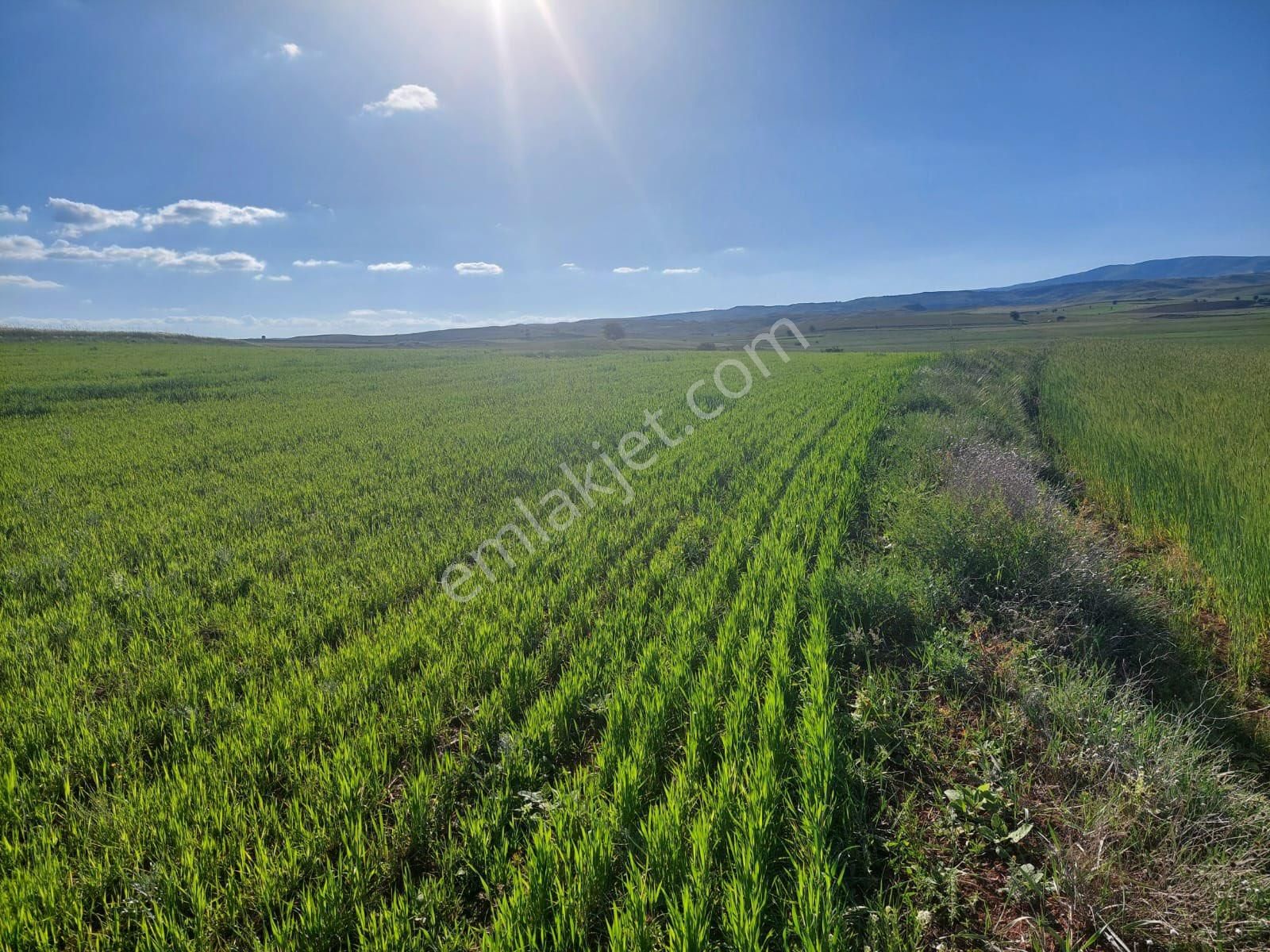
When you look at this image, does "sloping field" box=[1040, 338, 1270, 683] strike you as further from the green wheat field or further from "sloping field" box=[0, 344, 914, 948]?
"sloping field" box=[0, 344, 914, 948]

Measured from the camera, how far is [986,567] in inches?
219

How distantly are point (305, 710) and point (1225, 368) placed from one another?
97.6 feet

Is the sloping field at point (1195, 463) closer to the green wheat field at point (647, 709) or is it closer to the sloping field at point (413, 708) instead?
the green wheat field at point (647, 709)

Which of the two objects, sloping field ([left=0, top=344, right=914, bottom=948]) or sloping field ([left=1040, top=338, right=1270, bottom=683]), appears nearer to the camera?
sloping field ([left=0, top=344, right=914, bottom=948])

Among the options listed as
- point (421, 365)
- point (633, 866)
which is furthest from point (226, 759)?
point (421, 365)

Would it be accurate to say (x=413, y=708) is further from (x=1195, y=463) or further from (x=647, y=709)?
(x=1195, y=463)

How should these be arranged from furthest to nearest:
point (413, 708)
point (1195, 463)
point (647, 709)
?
1. point (1195, 463)
2. point (413, 708)
3. point (647, 709)

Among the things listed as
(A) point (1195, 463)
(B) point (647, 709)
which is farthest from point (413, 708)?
(A) point (1195, 463)

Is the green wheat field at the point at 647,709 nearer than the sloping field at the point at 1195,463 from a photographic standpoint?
Yes

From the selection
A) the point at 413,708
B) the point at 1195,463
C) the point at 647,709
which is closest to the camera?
the point at 647,709

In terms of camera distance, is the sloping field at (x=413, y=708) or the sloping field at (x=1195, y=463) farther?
the sloping field at (x=1195, y=463)

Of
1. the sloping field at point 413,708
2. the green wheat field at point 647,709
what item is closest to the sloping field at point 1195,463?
the green wheat field at point 647,709

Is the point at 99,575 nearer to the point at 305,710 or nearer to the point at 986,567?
the point at 305,710

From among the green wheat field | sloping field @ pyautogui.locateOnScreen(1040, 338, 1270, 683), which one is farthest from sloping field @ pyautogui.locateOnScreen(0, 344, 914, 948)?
sloping field @ pyautogui.locateOnScreen(1040, 338, 1270, 683)
